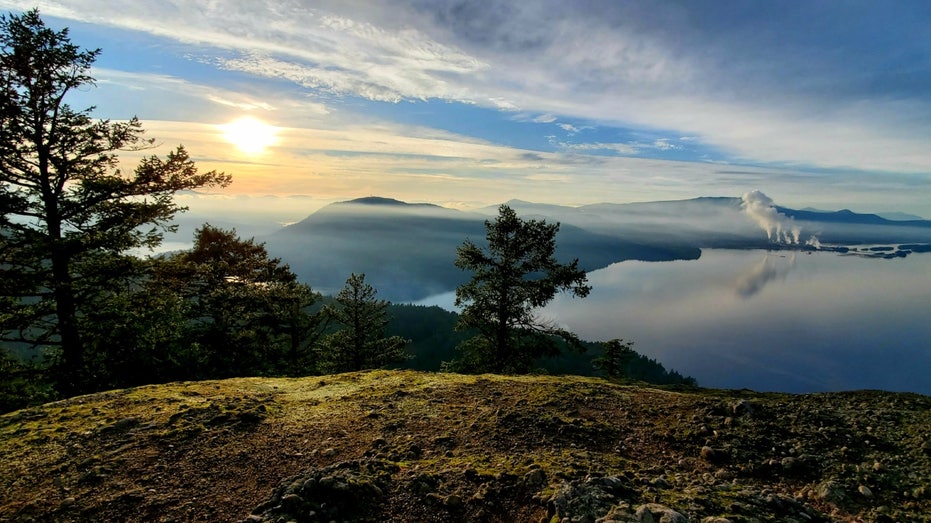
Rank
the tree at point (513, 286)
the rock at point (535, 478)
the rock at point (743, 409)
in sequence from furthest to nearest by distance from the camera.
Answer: the tree at point (513, 286) → the rock at point (743, 409) → the rock at point (535, 478)

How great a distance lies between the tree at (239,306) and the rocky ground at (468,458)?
910 centimetres

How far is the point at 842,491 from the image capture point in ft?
17.5

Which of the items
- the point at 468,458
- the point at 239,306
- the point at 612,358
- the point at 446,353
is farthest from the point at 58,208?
the point at 446,353

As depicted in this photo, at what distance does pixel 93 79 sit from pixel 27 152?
→ 9.41ft

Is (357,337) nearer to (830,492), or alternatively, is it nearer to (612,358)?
(612,358)

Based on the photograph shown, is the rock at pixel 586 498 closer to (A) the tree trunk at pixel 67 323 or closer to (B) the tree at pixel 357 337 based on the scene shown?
(A) the tree trunk at pixel 67 323

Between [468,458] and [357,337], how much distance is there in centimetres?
2153

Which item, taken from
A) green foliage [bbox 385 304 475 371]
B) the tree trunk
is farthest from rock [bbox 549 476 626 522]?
green foliage [bbox 385 304 475 371]

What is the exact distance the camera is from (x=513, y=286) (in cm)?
2072

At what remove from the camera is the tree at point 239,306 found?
18.5 m

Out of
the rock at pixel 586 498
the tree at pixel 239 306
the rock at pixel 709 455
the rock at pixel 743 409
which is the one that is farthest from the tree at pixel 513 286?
the rock at pixel 586 498

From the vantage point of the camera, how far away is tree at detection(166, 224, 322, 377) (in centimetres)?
1852

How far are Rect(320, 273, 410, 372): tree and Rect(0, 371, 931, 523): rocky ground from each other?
16885 millimetres

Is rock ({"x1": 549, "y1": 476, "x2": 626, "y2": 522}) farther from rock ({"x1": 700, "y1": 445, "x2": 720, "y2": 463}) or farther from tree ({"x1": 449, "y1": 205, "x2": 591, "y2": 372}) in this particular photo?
tree ({"x1": 449, "y1": 205, "x2": 591, "y2": 372})
